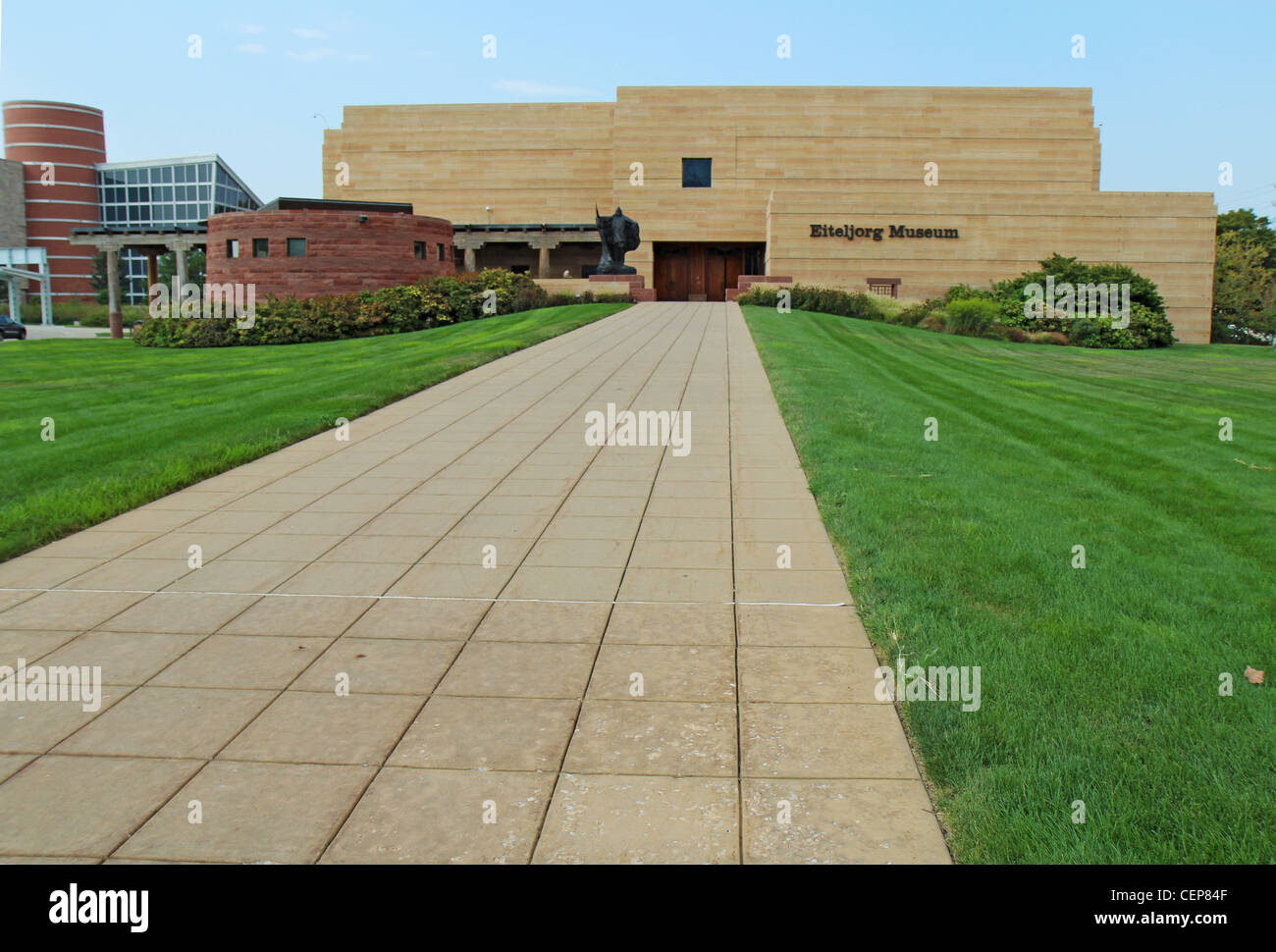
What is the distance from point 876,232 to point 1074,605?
139 feet

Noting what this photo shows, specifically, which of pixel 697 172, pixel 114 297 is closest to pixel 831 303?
pixel 697 172

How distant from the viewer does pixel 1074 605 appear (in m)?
5.72

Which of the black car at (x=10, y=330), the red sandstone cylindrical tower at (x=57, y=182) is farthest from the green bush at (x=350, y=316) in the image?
the red sandstone cylindrical tower at (x=57, y=182)

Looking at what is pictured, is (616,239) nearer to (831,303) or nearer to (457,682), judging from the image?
(831,303)

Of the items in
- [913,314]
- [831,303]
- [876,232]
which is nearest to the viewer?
[913,314]

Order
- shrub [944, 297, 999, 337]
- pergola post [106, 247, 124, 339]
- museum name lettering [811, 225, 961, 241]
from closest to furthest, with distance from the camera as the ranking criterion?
shrub [944, 297, 999, 337]
museum name lettering [811, 225, 961, 241]
pergola post [106, 247, 124, 339]

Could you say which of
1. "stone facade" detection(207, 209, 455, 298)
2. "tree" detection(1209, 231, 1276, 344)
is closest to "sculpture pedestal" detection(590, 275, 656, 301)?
"stone facade" detection(207, 209, 455, 298)

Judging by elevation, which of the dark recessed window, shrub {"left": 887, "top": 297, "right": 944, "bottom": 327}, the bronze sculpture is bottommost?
shrub {"left": 887, "top": 297, "right": 944, "bottom": 327}

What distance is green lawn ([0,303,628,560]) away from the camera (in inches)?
353

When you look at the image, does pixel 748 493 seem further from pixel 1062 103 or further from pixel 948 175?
pixel 1062 103

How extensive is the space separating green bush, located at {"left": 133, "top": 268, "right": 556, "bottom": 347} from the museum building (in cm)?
611

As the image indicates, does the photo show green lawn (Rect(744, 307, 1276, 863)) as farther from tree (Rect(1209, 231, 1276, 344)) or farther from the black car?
the black car

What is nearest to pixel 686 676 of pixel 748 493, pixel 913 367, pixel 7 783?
pixel 7 783
